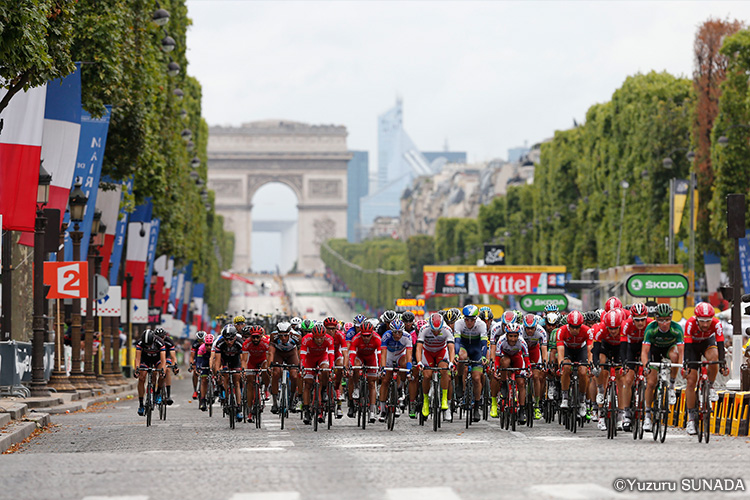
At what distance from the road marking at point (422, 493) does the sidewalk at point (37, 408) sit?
23.3ft

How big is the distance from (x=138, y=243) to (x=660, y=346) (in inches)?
1117

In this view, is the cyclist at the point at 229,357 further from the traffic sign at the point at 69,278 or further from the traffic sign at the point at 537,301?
the traffic sign at the point at 537,301

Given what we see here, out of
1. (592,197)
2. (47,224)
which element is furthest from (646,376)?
(592,197)

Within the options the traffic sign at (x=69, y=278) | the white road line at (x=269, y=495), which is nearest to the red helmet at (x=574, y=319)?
the white road line at (x=269, y=495)

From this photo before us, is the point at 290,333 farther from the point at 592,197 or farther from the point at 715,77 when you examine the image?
the point at 592,197

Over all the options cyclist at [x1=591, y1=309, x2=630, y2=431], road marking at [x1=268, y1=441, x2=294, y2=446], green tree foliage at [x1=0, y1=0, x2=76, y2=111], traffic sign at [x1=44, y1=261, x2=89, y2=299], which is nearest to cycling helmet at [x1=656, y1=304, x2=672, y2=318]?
cyclist at [x1=591, y1=309, x2=630, y2=431]

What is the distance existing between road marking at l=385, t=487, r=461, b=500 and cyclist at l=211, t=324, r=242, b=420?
1082 centimetres

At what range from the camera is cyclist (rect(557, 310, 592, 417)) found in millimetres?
20703

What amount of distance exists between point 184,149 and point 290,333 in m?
34.0

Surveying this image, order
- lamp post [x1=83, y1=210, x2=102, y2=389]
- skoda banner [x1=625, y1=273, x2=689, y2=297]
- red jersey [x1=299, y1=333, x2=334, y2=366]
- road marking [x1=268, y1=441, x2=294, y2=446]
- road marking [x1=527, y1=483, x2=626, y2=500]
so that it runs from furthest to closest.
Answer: lamp post [x1=83, y1=210, x2=102, y2=389], skoda banner [x1=625, y1=273, x2=689, y2=297], red jersey [x1=299, y1=333, x2=334, y2=366], road marking [x1=268, y1=441, x2=294, y2=446], road marking [x1=527, y1=483, x2=626, y2=500]

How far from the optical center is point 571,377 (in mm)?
20969

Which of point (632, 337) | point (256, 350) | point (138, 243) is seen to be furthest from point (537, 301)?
point (632, 337)

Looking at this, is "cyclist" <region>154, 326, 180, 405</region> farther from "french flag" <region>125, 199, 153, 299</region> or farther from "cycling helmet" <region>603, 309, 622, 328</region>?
"french flag" <region>125, 199, 153, 299</region>

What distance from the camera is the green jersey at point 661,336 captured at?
18.0 metres
